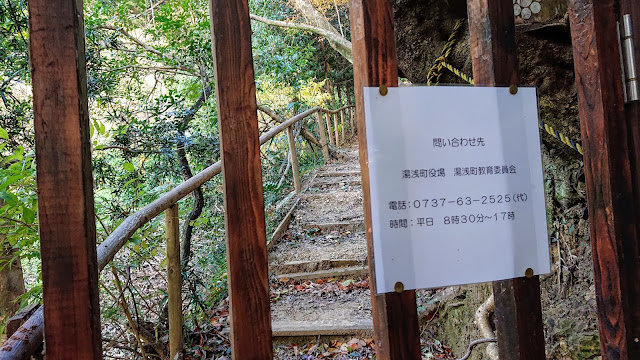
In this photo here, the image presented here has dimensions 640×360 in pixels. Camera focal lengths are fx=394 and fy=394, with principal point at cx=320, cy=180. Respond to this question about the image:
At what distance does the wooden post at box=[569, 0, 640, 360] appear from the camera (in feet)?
3.53

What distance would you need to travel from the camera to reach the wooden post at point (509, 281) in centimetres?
103

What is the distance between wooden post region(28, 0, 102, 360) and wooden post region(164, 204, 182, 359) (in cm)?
142

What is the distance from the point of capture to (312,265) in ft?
12.7

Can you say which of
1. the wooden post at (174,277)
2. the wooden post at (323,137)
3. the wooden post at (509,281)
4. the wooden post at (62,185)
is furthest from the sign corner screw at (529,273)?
the wooden post at (323,137)

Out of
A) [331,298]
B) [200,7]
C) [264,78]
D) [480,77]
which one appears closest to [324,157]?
[264,78]

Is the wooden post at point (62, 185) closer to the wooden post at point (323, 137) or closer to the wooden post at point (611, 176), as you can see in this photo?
the wooden post at point (611, 176)

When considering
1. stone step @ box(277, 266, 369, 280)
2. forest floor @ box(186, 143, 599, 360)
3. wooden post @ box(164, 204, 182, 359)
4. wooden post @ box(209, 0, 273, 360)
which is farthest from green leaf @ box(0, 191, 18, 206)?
stone step @ box(277, 266, 369, 280)

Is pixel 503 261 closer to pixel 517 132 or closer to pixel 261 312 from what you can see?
pixel 517 132

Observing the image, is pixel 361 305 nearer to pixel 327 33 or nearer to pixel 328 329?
pixel 328 329

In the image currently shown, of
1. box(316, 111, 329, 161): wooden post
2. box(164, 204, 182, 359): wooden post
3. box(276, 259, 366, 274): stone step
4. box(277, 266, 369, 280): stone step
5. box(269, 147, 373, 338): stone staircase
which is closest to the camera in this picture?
box(164, 204, 182, 359): wooden post

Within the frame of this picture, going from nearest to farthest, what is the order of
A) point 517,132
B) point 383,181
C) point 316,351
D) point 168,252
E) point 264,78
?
1. point 383,181
2. point 517,132
3. point 168,252
4. point 316,351
5. point 264,78

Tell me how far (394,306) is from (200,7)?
294 inches

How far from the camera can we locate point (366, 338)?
282 centimetres

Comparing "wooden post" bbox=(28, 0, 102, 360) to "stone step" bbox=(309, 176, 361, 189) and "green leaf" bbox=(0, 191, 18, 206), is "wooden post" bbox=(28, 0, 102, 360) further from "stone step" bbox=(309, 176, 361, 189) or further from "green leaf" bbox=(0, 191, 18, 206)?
"stone step" bbox=(309, 176, 361, 189)
